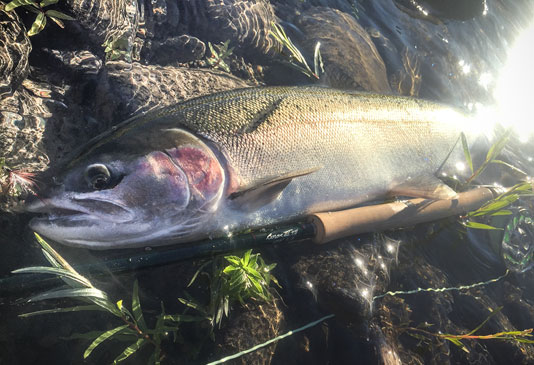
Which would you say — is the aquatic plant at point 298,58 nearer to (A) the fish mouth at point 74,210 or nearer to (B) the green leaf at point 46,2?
(B) the green leaf at point 46,2

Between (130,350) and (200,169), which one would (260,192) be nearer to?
(200,169)

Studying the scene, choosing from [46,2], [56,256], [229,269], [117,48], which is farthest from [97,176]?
[117,48]

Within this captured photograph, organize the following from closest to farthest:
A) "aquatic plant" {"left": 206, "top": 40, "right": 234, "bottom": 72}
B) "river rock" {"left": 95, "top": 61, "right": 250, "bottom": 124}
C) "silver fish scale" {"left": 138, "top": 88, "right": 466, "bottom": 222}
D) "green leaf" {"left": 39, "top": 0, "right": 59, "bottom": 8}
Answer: "green leaf" {"left": 39, "top": 0, "right": 59, "bottom": 8} → "silver fish scale" {"left": 138, "top": 88, "right": 466, "bottom": 222} → "river rock" {"left": 95, "top": 61, "right": 250, "bottom": 124} → "aquatic plant" {"left": 206, "top": 40, "right": 234, "bottom": 72}

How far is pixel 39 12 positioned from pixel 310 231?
8.58ft

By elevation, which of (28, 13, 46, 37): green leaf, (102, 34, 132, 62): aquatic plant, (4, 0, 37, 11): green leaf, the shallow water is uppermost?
(4, 0, 37, 11): green leaf

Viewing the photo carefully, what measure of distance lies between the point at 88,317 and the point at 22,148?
4.25ft

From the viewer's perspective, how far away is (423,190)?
Answer: 3.29 m

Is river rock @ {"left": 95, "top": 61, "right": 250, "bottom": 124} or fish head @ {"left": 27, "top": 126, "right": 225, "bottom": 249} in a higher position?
river rock @ {"left": 95, "top": 61, "right": 250, "bottom": 124}

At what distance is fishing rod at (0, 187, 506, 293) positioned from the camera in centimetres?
195

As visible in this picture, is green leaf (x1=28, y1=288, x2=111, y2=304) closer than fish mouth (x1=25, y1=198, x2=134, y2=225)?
Yes

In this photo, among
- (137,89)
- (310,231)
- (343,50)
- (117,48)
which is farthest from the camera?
(343,50)

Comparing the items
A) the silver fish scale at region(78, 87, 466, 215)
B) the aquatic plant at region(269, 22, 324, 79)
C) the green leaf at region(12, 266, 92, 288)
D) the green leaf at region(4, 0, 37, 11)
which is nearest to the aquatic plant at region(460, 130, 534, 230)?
the silver fish scale at region(78, 87, 466, 215)

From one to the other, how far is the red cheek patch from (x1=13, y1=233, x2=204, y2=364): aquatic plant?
0.71 metres

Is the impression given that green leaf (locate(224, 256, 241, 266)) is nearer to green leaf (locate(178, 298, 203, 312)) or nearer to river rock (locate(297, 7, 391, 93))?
green leaf (locate(178, 298, 203, 312))
